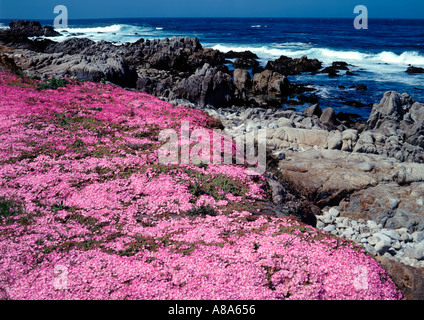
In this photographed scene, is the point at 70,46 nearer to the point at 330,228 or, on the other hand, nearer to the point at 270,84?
the point at 270,84

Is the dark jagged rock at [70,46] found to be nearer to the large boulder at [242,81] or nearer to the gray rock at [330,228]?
the large boulder at [242,81]

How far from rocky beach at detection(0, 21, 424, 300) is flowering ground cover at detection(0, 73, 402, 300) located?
1.09 meters

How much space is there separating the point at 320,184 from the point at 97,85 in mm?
16888

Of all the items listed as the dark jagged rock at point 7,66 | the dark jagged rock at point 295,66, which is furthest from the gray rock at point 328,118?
the dark jagged rock at point 295,66

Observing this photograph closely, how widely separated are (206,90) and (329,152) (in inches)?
668

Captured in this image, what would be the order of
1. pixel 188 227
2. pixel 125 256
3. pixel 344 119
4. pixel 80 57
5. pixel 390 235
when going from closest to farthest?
pixel 125 256
pixel 188 227
pixel 390 235
pixel 344 119
pixel 80 57

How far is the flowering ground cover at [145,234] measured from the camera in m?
6.11

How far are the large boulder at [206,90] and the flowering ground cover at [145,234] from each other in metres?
17.6

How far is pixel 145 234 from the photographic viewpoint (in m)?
7.71

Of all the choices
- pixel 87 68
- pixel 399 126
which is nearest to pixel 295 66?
pixel 399 126

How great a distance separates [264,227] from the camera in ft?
26.6
